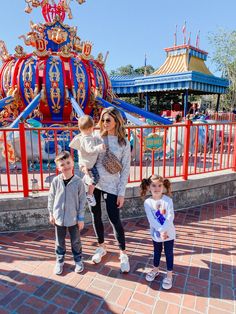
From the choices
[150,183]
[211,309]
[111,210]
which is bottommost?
[211,309]

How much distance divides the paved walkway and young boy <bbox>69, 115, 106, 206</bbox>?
881 mm

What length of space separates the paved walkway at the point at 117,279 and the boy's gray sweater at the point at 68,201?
618 millimetres

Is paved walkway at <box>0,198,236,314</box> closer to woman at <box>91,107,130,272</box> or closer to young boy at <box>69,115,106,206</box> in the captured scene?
woman at <box>91,107,130,272</box>

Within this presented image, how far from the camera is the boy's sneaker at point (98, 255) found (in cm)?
295

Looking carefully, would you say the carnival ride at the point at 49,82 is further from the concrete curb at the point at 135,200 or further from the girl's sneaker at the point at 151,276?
the girl's sneaker at the point at 151,276

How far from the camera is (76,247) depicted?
280 centimetres

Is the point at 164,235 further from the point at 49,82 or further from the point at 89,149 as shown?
the point at 49,82

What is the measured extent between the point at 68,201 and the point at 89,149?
1.94ft

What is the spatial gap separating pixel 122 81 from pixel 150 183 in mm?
17540

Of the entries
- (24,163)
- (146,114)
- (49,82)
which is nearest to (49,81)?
(49,82)

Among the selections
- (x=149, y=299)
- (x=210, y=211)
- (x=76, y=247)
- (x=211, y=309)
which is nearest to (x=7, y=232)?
(x=76, y=247)

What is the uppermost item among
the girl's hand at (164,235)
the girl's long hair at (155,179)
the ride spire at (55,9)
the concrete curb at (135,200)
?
the ride spire at (55,9)

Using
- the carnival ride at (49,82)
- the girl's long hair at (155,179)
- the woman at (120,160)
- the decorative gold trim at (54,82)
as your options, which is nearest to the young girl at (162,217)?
the girl's long hair at (155,179)

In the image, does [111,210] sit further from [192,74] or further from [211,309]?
[192,74]
